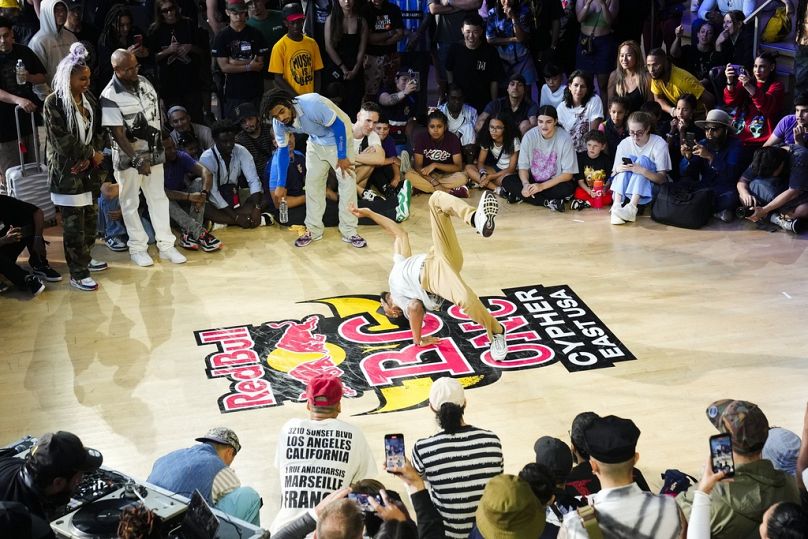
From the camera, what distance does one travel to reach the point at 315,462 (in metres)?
4.38

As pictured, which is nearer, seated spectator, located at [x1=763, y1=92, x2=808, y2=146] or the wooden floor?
the wooden floor

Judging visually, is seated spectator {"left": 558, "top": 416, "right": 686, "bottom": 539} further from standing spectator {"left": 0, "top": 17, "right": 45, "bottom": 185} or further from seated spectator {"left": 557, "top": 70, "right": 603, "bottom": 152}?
standing spectator {"left": 0, "top": 17, "right": 45, "bottom": 185}

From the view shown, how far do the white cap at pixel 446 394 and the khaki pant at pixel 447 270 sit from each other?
1671 mm

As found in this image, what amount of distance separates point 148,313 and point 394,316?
163cm

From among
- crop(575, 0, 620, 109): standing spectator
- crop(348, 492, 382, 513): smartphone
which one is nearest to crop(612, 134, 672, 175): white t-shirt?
crop(575, 0, 620, 109): standing spectator

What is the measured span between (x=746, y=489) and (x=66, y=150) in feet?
16.0

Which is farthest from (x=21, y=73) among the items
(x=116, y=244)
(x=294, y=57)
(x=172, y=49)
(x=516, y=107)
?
(x=516, y=107)

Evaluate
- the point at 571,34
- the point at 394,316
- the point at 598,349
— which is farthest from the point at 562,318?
the point at 571,34

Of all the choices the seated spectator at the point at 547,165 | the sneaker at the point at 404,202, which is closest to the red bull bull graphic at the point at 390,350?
the sneaker at the point at 404,202

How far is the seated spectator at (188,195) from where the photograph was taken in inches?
322

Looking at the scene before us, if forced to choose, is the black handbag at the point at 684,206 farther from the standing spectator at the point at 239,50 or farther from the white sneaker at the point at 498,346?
the standing spectator at the point at 239,50

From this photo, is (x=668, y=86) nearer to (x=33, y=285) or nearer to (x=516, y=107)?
(x=516, y=107)

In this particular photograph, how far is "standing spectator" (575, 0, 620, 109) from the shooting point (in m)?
9.70

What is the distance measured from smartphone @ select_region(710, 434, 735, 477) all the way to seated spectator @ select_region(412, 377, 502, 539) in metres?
0.89
